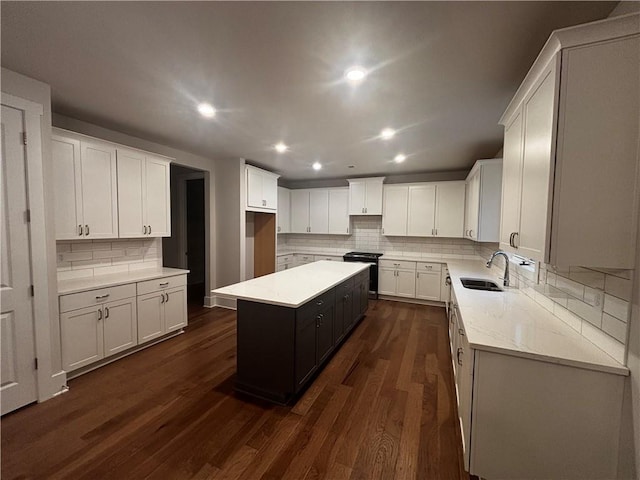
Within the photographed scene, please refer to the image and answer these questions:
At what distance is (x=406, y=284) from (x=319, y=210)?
2.47 metres

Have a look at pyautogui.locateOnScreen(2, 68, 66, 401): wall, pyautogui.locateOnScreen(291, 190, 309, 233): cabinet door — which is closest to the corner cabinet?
pyautogui.locateOnScreen(2, 68, 66, 401): wall

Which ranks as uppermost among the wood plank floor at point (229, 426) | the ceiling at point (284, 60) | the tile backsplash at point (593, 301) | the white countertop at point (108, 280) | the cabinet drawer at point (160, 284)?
the ceiling at point (284, 60)

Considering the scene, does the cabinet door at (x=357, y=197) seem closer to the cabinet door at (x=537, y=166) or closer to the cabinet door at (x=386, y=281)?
the cabinet door at (x=386, y=281)

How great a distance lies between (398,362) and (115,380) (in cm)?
279

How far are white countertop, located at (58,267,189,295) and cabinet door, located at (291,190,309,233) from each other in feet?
10.4

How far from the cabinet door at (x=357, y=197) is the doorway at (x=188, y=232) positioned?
288 cm

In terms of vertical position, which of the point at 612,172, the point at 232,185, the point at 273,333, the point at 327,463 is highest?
the point at 232,185

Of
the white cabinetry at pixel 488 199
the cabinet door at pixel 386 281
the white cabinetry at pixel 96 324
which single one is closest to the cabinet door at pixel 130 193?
the white cabinetry at pixel 96 324

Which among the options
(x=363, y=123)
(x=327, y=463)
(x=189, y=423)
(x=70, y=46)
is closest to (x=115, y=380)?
(x=189, y=423)

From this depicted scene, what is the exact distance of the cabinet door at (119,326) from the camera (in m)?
2.67

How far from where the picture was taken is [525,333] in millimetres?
1551

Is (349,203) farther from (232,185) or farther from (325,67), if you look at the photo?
(325,67)

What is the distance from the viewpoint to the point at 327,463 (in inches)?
64.6

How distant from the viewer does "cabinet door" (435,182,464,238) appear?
487 cm
